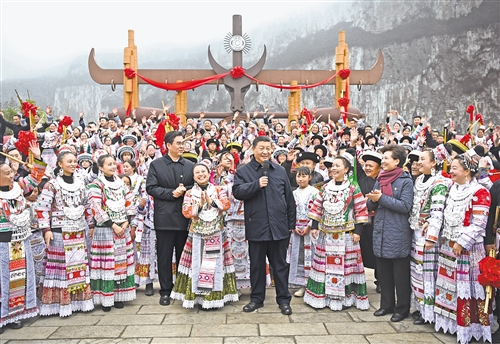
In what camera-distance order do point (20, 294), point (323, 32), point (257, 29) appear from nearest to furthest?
point (20, 294) → point (323, 32) → point (257, 29)

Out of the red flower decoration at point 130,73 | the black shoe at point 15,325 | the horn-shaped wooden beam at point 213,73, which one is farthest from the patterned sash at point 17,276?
the horn-shaped wooden beam at point 213,73

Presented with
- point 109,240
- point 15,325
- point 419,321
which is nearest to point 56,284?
point 15,325

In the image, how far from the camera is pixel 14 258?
3.60 metres

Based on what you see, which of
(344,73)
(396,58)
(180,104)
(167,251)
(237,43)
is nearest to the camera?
(167,251)

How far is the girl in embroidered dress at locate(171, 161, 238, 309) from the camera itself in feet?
12.8

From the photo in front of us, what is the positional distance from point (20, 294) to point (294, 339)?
2.57 m

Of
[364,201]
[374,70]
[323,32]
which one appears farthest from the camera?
[323,32]

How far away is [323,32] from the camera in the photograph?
2042 inches

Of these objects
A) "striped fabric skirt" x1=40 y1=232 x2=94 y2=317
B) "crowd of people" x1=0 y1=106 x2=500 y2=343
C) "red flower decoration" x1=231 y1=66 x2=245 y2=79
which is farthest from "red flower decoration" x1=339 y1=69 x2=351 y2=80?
"striped fabric skirt" x1=40 y1=232 x2=94 y2=317

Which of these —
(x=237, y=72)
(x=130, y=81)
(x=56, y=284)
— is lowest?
(x=56, y=284)

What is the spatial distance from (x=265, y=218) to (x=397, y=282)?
142 centimetres

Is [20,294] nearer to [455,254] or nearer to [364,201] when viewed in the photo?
[364,201]

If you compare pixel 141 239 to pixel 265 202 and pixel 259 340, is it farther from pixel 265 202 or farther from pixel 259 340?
pixel 259 340

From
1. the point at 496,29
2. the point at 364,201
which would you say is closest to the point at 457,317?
the point at 364,201
